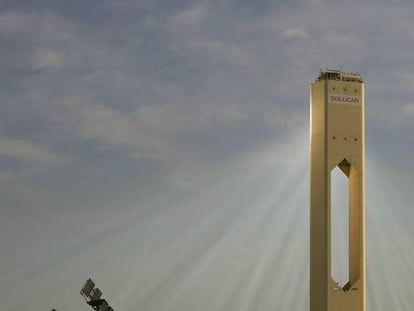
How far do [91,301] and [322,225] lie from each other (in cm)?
2627

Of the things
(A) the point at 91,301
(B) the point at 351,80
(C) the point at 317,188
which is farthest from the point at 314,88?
(A) the point at 91,301

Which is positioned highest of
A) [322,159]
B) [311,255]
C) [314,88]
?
[314,88]

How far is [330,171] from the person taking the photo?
72688 mm

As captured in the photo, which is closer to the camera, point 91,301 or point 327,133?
point 91,301

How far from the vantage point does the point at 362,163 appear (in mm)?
74062

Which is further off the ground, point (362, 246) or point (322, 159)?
point (322, 159)

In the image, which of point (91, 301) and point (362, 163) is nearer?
point (91, 301)

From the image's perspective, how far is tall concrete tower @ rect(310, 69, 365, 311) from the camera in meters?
71.6

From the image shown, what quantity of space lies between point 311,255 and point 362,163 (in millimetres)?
9016

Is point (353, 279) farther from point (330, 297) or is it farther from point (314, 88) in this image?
point (314, 88)

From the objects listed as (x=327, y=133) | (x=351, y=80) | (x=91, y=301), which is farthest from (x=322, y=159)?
(x=91, y=301)

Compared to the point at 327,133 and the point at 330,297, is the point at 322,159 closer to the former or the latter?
the point at 327,133

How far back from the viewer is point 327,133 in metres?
72.5

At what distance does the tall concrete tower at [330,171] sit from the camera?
71562mm
